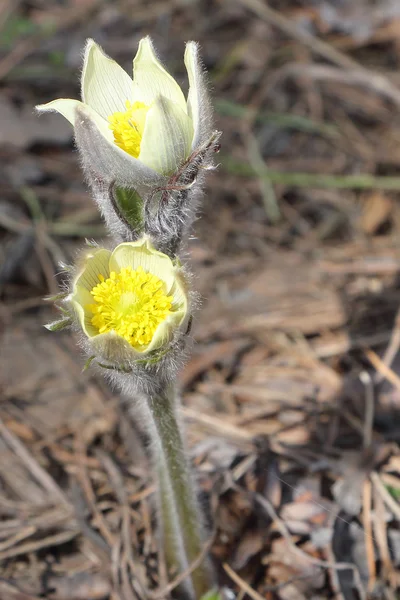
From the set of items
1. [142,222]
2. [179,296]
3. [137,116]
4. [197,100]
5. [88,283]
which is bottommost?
[179,296]

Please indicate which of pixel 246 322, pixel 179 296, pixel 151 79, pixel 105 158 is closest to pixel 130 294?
pixel 179 296

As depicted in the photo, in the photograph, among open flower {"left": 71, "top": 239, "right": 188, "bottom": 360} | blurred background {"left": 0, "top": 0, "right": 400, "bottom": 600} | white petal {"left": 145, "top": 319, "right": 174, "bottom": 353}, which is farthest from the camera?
blurred background {"left": 0, "top": 0, "right": 400, "bottom": 600}

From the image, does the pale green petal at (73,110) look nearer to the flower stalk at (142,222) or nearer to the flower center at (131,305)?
the flower stalk at (142,222)

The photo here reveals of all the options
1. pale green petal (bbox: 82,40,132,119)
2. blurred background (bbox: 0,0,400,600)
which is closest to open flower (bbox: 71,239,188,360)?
blurred background (bbox: 0,0,400,600)

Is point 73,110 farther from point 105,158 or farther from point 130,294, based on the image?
point 130,294

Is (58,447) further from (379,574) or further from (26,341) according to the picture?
(379,574)

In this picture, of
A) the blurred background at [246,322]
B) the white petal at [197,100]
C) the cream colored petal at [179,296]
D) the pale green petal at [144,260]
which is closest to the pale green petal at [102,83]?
the white petal at [197,100]

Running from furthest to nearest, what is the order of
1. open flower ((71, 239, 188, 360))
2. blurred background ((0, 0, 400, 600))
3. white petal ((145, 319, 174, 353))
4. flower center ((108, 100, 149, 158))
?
blurred background ((0, 0, 400, 600)) → flower center ((108, 100, 149, 158)) → open flower ((71, 239, 188, 360)) → white petal ((145, 319, 174, 353))

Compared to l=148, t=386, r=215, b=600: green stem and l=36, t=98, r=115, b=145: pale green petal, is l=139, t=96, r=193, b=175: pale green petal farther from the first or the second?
l=148, t=386, r=215, b=600: green stem
